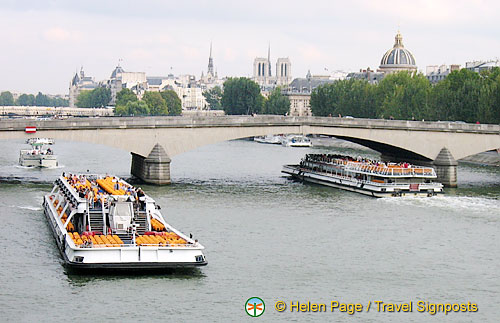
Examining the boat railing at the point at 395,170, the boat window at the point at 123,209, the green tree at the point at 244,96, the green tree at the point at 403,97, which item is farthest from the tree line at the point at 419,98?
the boat window at the point at 123,209

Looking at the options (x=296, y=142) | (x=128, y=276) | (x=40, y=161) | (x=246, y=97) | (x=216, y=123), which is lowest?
(x=128, y=276)

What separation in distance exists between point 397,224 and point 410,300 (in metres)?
16.5

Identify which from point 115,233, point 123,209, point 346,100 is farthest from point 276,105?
point 115,233

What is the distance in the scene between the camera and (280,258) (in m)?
42.2

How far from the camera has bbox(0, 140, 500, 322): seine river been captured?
112 ft

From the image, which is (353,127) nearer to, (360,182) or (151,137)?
(360,182)

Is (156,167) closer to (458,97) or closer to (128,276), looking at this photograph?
(128,276)

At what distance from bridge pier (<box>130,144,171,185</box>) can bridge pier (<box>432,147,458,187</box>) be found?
20180mm

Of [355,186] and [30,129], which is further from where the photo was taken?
[355,186]

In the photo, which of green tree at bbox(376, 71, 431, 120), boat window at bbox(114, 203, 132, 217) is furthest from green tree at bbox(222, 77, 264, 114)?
boat window at bbox(114, 203, 132, 217)

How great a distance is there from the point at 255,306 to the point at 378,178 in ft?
112

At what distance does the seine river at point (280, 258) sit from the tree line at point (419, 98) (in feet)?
110

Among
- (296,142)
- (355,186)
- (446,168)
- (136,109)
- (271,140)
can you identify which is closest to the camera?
(355,186)

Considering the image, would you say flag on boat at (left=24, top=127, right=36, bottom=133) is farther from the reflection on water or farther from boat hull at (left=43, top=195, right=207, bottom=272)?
the reflection on water
